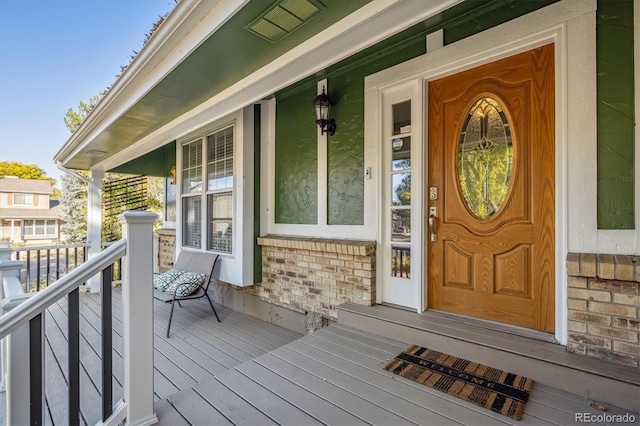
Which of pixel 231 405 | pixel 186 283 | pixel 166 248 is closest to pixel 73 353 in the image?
pixel 231 405

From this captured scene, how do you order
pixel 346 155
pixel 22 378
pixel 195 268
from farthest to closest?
pixel 195 268 → pixel 346 155 → pixel 22 378

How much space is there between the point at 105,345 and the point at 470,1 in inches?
117

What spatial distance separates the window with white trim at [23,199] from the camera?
67.3 feet

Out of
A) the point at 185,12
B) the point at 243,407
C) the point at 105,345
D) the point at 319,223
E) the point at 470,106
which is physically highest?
the point at 185,12

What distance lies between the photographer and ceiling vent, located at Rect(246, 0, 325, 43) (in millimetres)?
1588

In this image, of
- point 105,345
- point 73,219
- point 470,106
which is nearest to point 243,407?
point 105,345

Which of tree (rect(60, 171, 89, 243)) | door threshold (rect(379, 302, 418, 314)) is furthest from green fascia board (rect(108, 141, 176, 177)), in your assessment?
tree (rect(60, 171, 89, 243))

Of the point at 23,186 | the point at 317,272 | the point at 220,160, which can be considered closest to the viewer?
the point at 317,272

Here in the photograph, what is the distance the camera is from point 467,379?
1688 millimetres

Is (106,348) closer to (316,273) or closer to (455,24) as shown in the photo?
(316,273)

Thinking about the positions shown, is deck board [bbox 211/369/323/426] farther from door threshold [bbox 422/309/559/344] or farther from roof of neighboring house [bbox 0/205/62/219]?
roof of neighboring house [bbox 0/205/62/219]

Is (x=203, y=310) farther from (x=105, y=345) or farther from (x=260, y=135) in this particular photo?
(x=105, y=345)

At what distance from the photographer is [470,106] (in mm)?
2271

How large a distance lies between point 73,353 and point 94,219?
528 centimetres
